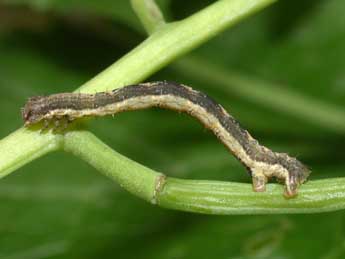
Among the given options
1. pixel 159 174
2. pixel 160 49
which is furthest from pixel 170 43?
pixel 159 174

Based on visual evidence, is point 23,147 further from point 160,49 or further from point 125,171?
point 160,49

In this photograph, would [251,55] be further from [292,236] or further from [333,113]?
[292,236]

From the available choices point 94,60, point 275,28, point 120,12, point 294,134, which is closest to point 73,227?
point 120,12

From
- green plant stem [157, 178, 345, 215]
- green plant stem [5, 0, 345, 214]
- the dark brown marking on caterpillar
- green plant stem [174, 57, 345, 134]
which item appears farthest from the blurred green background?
green plant stem [157, 178, 345, 215]

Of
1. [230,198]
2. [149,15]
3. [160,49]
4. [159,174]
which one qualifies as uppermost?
[149,15]

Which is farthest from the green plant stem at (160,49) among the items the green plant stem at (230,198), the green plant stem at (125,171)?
the green plant stem at (230,198)

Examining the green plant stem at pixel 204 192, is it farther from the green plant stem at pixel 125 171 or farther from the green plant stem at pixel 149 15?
the green plant stem at pixel 149 15
